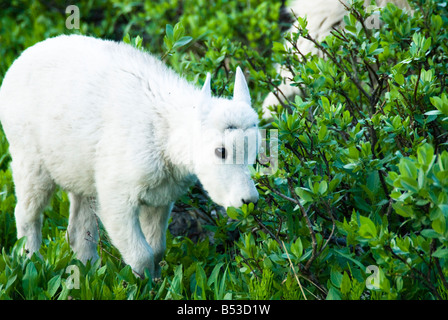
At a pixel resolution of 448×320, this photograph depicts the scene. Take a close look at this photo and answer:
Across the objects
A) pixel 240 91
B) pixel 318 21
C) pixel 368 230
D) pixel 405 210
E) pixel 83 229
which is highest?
pixel 318 21

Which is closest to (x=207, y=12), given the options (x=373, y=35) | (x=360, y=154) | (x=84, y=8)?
(x=84, y=8)

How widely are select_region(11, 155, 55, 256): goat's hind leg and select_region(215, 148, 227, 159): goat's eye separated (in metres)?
1.44

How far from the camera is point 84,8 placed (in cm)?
918

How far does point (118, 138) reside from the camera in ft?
12.6

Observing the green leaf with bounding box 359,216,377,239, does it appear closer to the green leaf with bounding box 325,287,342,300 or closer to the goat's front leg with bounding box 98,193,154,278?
the green leaf with bounding box 325,287,342,300

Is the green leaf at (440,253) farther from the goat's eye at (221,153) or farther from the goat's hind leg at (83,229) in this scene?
the goat's hind leg at (83,229)

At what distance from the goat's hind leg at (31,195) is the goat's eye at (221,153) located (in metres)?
1.44

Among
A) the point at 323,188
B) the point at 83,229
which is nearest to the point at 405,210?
the point at 323,188

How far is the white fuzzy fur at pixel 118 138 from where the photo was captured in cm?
357

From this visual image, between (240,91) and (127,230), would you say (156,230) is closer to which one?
(127,230)

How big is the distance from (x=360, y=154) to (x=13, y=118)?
231cm

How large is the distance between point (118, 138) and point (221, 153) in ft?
2.32

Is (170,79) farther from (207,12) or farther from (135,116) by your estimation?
(207,12)

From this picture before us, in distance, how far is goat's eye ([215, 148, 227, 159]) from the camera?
349 centimetres
